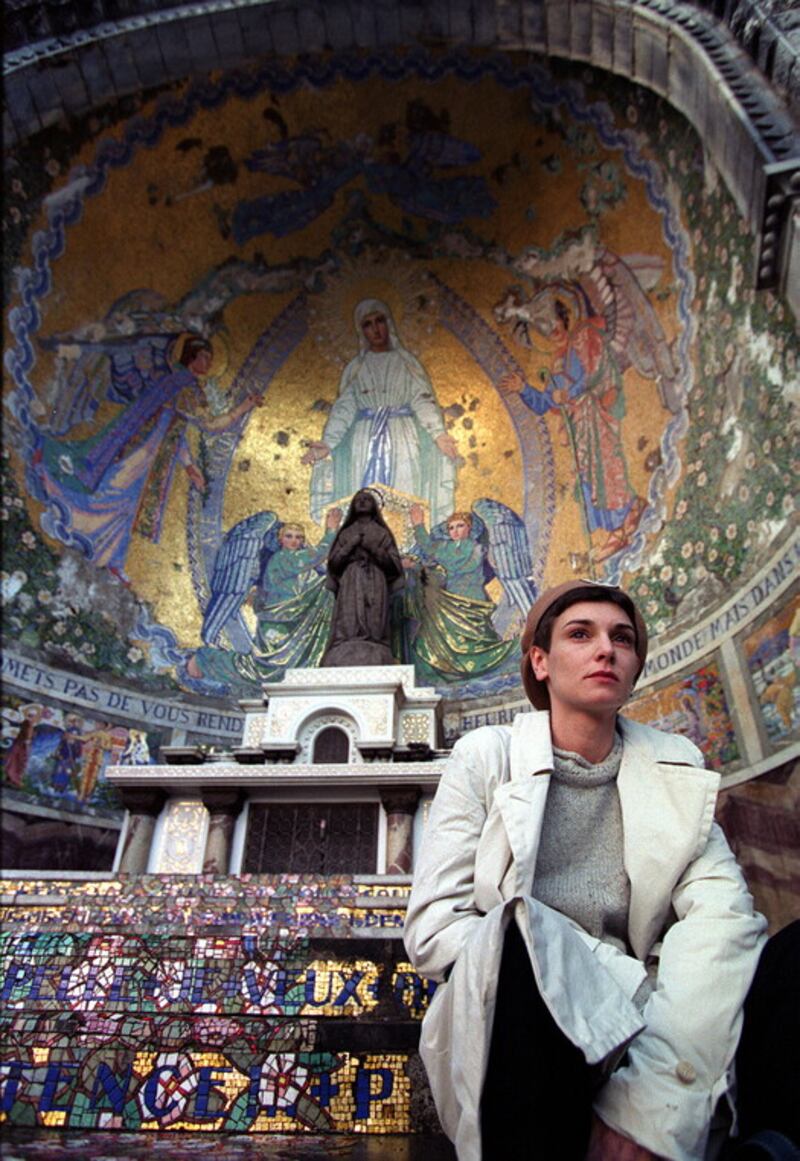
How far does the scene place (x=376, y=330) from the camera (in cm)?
1000

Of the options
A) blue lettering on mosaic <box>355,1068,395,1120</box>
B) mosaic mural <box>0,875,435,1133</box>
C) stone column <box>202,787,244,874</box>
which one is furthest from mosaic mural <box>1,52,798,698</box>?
blue lettering on mosaic <box>355,1068,395,1120</box>

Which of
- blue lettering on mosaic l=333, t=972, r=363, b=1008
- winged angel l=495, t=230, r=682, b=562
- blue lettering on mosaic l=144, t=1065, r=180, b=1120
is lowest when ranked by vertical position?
blue lettering on mosaic l=144, t=1065, r=180, b=1120

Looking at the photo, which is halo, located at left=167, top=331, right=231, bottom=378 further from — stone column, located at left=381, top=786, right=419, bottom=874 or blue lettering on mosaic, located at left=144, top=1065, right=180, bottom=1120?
blue lettering on mosaic, located at left=144, top=1065, right=180, bottom=1120

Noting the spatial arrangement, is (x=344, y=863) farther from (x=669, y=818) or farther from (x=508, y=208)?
(x=508, y=208)

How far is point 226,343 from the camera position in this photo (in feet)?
31.8

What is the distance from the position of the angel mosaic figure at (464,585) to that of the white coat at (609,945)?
6937mm

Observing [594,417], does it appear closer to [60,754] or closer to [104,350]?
[104,350]

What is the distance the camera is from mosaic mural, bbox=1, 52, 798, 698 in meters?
7.81

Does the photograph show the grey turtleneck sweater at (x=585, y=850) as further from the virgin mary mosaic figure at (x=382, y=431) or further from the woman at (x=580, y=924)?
the virgin mary mosaic figure at (x=382, y=431)

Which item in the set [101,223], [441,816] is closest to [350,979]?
[441,816]

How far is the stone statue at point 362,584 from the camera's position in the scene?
7535mm

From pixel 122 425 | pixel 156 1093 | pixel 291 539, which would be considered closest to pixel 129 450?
pixel 122 425

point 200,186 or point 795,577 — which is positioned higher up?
point 200,186

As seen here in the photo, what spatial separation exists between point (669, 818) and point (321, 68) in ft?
30.5
